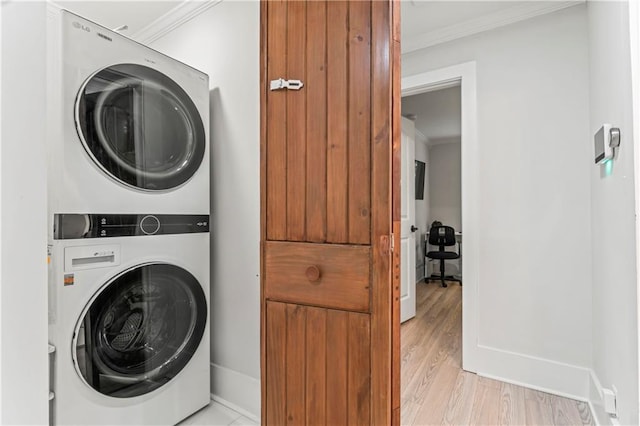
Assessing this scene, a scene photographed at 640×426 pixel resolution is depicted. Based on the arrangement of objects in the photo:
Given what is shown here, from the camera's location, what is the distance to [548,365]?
77.8 inches

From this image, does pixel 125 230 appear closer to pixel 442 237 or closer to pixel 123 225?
pixel 123 225

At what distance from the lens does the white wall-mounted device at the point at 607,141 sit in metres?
1.24

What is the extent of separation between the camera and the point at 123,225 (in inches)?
56.1

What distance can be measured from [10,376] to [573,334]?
2.50 m

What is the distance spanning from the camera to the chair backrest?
5.02 m

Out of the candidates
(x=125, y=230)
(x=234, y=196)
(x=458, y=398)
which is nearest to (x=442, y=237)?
(x=458, y=398)

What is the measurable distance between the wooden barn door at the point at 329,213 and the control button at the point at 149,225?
0.58 meters

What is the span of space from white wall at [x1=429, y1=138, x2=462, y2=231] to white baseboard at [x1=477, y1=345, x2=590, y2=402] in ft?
12.6

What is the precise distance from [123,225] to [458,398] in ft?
6.70

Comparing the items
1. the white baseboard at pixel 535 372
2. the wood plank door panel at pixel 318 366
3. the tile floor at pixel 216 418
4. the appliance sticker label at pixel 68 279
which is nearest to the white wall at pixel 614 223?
the white baseboard at pixel 535 372

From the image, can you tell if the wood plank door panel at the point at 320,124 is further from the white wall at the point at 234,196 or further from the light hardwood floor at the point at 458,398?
the light hardwood floor at the point at 458,398

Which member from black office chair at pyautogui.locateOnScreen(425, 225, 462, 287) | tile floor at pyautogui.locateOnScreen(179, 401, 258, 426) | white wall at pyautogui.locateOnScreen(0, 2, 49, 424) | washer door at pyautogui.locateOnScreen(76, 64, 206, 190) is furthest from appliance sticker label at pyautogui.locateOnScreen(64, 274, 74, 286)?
black office chair at pyautogui.locateOnScreen(425, 225, 462, 287)

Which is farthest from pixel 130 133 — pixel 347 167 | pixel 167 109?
pixel 347 167

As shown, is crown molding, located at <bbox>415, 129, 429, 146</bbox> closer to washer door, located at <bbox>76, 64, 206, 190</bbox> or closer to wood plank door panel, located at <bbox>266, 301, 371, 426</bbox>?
washer door, located at <bbox>76, 64, 206, 190</bbox>
